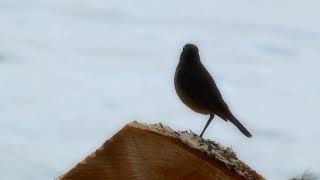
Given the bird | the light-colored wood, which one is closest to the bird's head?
the bird

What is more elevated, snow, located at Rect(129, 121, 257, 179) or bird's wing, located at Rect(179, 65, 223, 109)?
bird's wing, located at Rect(179, 65, 223, 109)

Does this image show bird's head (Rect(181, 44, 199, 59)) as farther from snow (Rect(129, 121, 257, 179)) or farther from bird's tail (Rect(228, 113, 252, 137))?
snow (Rect(129, 121, 257, 179))

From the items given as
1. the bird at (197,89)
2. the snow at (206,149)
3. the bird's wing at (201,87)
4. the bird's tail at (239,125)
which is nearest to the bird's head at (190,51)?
the bird at (197,89)

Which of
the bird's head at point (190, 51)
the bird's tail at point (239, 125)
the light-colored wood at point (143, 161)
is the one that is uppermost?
the bird's head at point (190, 51)

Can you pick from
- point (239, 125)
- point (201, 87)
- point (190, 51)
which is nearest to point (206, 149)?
point (239, 125)

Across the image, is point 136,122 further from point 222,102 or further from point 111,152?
point 222,102

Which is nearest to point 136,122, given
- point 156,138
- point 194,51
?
point 156,138

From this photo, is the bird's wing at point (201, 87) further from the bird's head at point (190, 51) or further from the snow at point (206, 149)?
the snow at point (206, 149)
